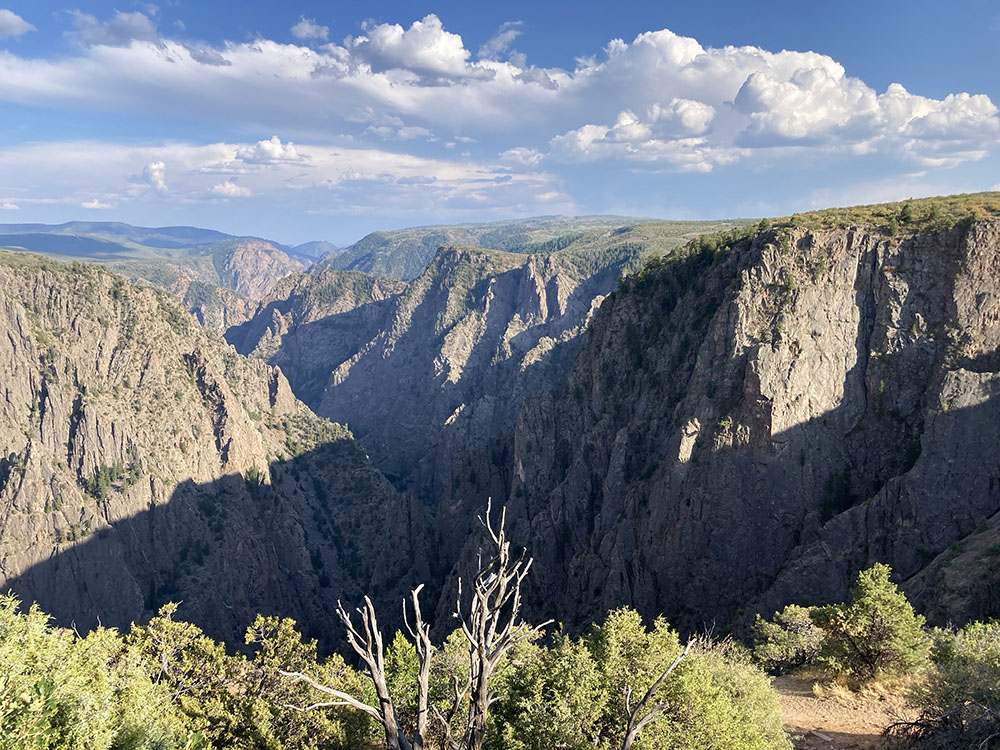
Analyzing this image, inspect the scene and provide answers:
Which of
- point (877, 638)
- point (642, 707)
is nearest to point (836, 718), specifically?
point (877, 638)

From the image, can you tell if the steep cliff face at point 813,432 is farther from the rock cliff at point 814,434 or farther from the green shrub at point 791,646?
the green shrub at point 791,646

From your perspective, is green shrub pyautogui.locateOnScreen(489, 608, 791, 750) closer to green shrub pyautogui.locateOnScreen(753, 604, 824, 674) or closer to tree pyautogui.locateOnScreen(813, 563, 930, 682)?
tree pyautogui.locateOnScreen(813, 563, 930, 682)

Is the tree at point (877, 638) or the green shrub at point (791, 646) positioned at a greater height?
the tree at point (877, 638)

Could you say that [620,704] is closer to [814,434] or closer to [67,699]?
[67,699]

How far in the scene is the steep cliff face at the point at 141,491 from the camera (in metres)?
94.5

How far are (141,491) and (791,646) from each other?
111m

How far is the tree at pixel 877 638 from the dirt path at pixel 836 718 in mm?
1219

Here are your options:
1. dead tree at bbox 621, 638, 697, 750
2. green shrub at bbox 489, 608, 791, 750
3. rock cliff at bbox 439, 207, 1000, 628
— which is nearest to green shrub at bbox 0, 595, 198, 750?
green shrub at bbox 489, 608, 791, 750

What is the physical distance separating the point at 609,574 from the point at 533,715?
42531mm

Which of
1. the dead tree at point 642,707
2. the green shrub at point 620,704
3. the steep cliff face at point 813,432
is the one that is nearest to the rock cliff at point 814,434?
the steep cliff face at point 813,432

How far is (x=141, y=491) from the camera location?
105 metres

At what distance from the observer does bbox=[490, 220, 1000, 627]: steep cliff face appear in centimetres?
4166

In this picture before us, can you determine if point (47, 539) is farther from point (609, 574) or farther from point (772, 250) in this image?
point (772, 250)

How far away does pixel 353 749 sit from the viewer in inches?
841
